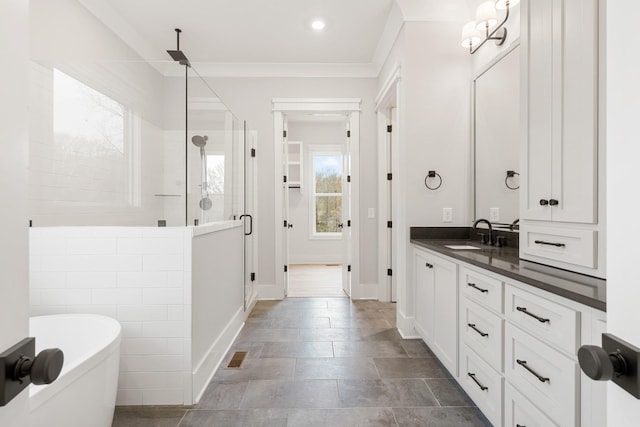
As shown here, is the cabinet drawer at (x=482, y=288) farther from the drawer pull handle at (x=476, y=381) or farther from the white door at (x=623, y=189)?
the white door at (x=623, y=189)

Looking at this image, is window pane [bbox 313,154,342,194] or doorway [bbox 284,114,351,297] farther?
window pane [bbox 313,154,342,194]

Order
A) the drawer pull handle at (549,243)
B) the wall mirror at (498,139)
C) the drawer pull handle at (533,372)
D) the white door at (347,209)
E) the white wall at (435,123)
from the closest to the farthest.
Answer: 1. the drawer pull handle at (533,372)
2. the drawer pull handle at (549,243)
3. the wall mirror at (498,139)
4. the white wall at (435,123)
5. the white door at (347,209)

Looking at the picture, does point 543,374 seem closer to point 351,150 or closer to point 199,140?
point 199,140

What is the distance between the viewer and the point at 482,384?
1.73 meters

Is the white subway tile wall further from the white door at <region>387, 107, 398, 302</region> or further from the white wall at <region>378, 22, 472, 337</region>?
the white door at <region>387, 107, 398, 302</region>

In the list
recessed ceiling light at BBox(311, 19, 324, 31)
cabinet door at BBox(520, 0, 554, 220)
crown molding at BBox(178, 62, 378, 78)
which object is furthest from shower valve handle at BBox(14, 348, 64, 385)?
crown molding at BBox(178, 62, 378, 78)

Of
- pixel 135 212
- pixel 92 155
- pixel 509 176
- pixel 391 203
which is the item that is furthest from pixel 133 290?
pixel 391 203

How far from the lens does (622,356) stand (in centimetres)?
45

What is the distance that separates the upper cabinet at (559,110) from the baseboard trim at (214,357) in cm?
206

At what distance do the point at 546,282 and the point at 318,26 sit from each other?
304 centimetres

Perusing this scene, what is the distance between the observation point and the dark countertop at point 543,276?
1.08 meters

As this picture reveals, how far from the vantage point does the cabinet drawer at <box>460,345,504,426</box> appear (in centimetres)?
157

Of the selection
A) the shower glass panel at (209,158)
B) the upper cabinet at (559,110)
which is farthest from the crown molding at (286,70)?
the upper cabinet at (559,110)

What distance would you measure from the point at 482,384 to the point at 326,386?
3.01ft
